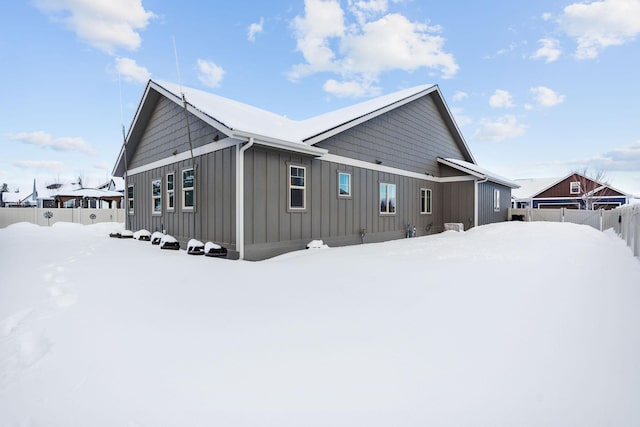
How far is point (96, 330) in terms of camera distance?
10.4 ft

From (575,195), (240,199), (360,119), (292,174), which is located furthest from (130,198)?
(575,195)

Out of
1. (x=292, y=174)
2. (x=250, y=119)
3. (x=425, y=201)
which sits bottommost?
(x=425, y=201)

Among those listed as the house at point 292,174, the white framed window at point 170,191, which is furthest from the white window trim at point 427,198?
the white framed window at point 170,191

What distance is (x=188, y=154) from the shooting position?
32.7 ft

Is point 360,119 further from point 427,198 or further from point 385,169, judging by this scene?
point 427,198

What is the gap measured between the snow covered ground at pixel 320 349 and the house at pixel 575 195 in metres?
33.3

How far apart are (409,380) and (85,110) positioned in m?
20.0

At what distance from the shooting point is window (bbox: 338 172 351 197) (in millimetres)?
10258

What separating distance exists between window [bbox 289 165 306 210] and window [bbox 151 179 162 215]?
6116 mm

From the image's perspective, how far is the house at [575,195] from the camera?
3206 centimetres

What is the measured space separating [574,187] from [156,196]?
39955 mm

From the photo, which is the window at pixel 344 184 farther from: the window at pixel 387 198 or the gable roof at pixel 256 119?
the window at pixel 387 198

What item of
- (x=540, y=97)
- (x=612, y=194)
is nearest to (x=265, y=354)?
(x=540, y=97)

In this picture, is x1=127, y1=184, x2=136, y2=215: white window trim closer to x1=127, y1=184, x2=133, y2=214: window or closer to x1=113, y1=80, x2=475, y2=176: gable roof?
x1=127, y1=184, x2=133, y2=214: window
